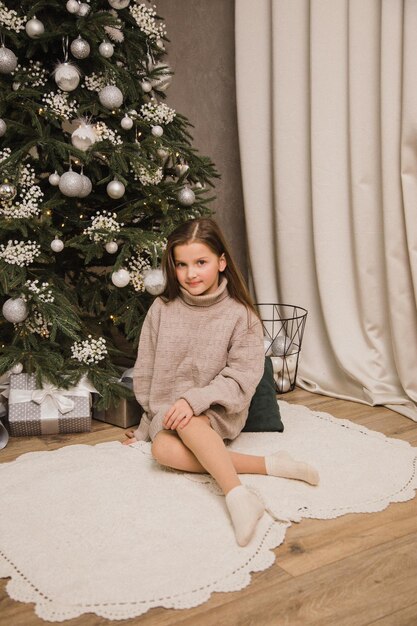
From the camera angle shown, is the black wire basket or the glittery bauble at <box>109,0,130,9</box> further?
the black wire basket

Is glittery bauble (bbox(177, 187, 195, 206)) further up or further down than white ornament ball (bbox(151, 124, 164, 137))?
further down

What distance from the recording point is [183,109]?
10.8ft

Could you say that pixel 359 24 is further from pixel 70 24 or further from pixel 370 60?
pixel 70 24

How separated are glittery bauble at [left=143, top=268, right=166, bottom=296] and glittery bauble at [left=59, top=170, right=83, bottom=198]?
0.39m

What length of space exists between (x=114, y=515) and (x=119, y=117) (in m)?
1.44

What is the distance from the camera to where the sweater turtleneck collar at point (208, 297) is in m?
2.04

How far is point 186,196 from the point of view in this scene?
92.0 inches

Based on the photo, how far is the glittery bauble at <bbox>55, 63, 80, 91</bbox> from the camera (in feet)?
7.02

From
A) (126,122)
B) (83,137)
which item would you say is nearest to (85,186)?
(83,137)

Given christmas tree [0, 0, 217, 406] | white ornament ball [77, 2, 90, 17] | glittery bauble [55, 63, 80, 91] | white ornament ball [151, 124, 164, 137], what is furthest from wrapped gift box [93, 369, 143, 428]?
Answer: white ornament ball [77, 2, 90, 17]

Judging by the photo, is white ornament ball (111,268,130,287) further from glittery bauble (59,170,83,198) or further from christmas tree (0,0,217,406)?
glittery bauble (59,170,83,198)

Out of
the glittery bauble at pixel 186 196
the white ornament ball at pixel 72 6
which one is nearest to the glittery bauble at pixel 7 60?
the white ornament ball at pixel 72 6

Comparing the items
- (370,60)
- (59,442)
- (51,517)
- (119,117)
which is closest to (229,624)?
(51,517)

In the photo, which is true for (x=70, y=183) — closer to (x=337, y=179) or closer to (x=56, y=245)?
(x=56, y=245)
